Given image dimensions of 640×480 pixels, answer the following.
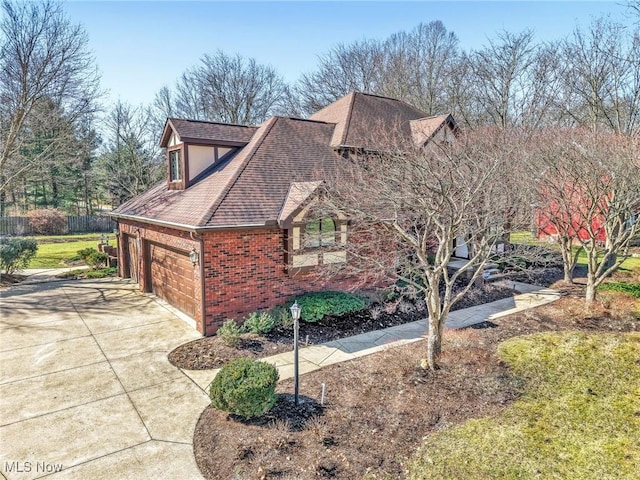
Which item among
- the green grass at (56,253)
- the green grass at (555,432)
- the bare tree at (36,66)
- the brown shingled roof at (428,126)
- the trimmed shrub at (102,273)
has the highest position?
the bare tree at (36,66)

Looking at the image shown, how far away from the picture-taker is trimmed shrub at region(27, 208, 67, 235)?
32.1 meters

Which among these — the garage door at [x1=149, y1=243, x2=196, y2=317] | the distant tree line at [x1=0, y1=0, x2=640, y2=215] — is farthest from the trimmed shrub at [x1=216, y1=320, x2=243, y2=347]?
the distant tree line at [x1=0, y1=0, x2=640, y2=215]

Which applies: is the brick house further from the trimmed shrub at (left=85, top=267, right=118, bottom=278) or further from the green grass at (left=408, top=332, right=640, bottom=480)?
the green grass at (left=408, top=332, right=640, bottom=480)

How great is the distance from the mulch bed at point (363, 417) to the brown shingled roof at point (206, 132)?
929 cm

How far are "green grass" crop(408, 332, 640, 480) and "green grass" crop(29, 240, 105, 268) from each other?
22.6 metres

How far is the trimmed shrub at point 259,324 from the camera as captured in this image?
9.71 meters

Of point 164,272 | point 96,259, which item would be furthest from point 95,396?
point 96,259

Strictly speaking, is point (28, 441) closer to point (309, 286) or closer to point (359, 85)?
point (309, 286)

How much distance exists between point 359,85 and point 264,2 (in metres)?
21.6

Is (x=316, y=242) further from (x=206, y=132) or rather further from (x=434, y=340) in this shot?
(x=206, y=132)

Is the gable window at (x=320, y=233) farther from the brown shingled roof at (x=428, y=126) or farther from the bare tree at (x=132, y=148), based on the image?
the bare tree at (x=132, y=148)

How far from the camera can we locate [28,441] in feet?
18.7

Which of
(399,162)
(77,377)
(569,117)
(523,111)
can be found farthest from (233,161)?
(569,117)

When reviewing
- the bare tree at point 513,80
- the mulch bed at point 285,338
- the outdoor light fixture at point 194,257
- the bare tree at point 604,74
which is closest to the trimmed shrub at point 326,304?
the mulch bed at point 285,338
